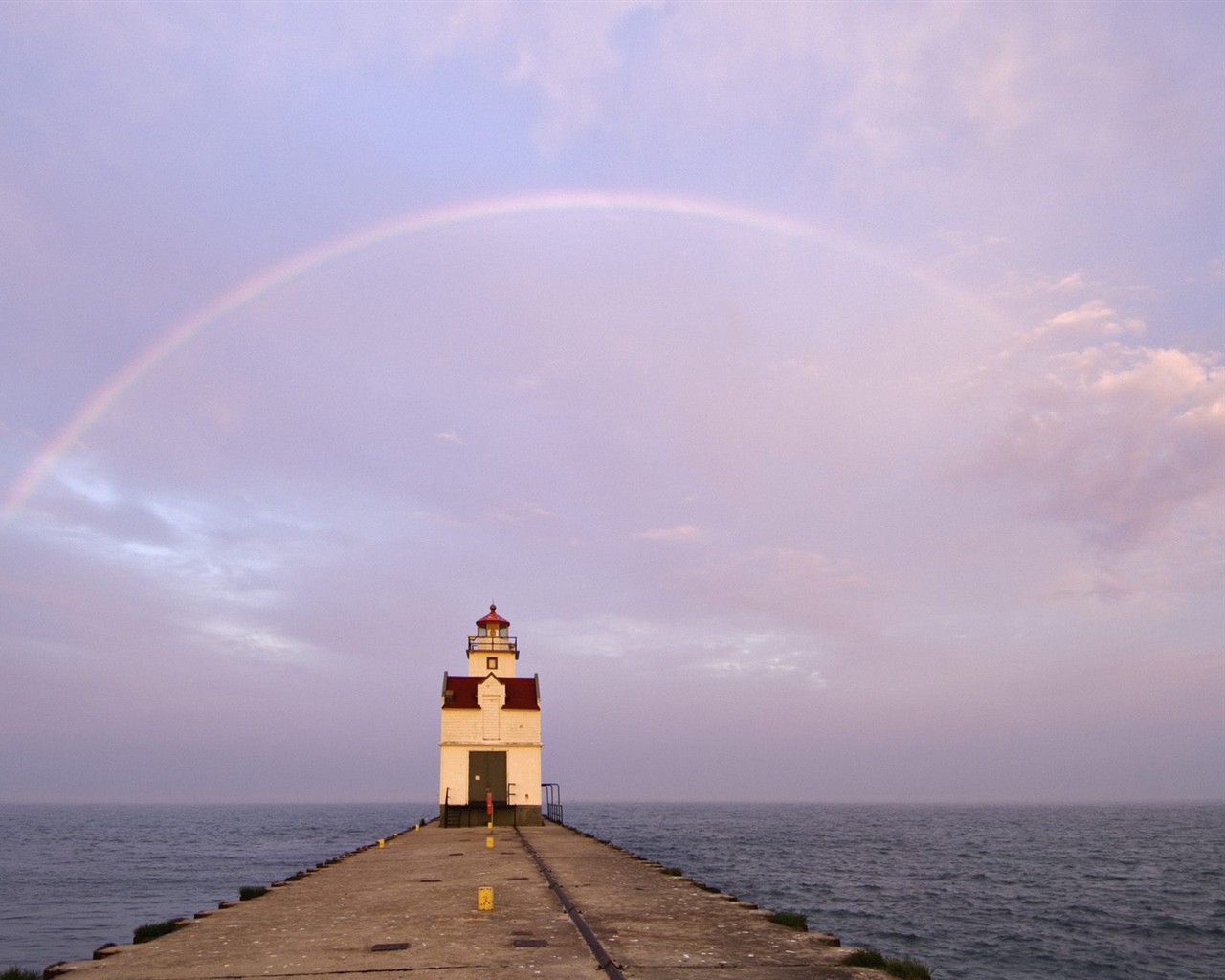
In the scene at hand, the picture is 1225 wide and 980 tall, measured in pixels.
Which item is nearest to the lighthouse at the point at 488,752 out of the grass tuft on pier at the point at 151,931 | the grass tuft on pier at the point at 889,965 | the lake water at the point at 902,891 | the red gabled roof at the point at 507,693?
the red gabled roof at the point at 507,693

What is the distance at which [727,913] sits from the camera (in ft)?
59.6

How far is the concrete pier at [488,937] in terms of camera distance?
12.5m

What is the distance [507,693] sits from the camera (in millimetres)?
49031

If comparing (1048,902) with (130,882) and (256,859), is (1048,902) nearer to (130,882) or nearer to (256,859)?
(130,882)

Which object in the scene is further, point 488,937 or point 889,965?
point 488,937

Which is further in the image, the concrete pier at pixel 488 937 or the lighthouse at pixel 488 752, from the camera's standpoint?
the lighthouse at pixel 488 752

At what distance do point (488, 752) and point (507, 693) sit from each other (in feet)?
9.90

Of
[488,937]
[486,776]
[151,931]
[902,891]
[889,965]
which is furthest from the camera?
[486,776]

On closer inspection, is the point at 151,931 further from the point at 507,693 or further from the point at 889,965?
the point at 507,693

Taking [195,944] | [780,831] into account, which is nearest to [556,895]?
[195,944]

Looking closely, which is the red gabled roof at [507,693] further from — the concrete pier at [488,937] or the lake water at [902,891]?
the concrete pier at [488,937]

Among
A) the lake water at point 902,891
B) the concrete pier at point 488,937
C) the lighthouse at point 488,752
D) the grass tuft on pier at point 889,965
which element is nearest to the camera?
the grass tuft on pier at point 889,965

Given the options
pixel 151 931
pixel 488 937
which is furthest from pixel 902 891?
pixel 151 931

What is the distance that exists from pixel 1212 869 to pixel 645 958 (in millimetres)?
64254
